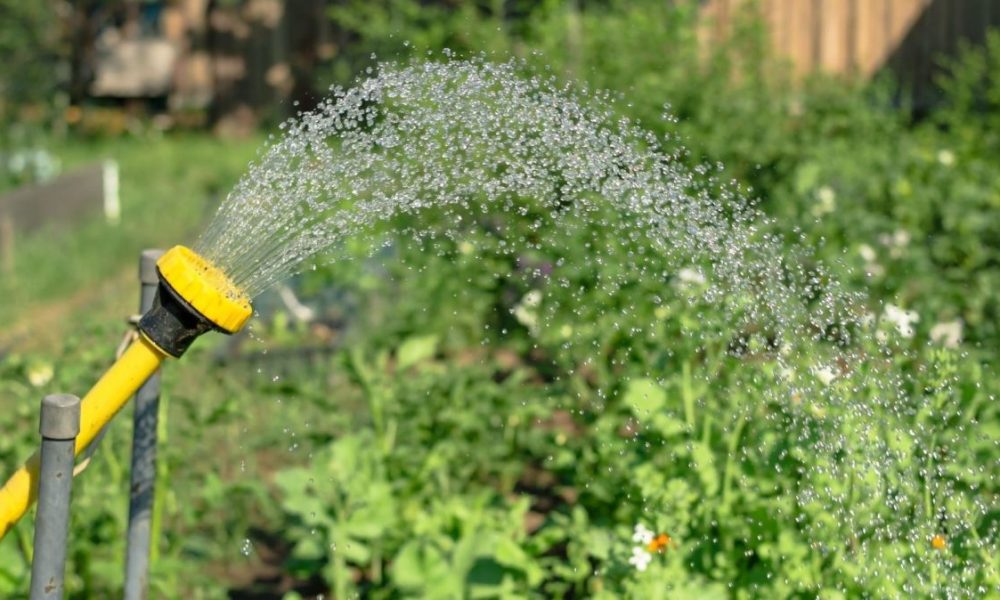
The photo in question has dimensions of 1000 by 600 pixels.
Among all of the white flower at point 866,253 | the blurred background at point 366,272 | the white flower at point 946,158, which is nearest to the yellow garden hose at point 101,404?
the blurred background at point 366,272

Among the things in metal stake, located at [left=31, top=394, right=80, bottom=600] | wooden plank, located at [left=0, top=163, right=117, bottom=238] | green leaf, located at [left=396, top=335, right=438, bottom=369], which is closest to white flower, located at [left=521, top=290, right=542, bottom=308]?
green leaf, located at [left=396, top=335, right=438, bottom=369]

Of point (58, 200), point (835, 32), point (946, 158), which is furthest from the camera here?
point (835, 32)

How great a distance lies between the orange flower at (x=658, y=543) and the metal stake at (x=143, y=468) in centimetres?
93

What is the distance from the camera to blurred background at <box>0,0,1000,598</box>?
3.20 m

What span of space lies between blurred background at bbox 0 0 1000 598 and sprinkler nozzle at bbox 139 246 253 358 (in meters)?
0.90

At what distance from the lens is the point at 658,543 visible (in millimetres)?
2600

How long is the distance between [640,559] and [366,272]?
2.90 meters

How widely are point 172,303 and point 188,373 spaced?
3098 mm

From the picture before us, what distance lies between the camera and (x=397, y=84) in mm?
2662

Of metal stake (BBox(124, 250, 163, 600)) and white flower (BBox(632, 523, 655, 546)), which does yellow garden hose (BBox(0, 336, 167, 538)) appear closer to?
metal stake (BBox(124, 250, 163, 600))

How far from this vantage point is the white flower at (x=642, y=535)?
2.61m

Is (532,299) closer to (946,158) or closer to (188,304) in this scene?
(188,304)

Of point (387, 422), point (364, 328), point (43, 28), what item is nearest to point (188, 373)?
point (364, 328)

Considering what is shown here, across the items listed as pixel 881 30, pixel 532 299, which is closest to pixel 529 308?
pixel 532 299
